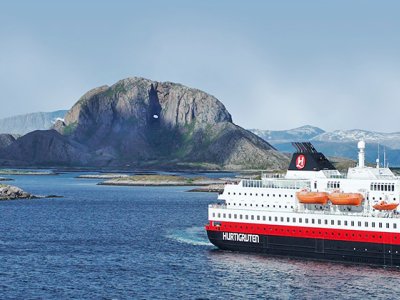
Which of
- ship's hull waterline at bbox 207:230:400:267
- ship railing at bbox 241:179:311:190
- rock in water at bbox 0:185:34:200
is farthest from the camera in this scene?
rock in water at bbox 0:185:34:200

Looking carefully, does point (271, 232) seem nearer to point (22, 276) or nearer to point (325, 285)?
point (325, 285)

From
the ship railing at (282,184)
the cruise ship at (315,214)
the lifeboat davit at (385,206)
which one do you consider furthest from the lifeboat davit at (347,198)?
the ship railing at (282,184)

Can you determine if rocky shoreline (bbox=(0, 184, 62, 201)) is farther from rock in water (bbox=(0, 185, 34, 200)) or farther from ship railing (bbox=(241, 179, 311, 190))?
ship railing (bbox=(241, 179, 311, 190))

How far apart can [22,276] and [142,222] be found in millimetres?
43343

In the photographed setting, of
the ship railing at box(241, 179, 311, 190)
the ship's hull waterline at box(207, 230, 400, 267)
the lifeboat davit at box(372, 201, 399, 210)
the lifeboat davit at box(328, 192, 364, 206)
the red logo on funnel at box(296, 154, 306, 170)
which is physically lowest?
the ship's hull waterline at box(207, 230, 400, 267)

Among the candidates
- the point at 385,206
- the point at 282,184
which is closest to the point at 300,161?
the point at 282,184

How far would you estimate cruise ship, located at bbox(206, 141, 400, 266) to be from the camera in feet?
207

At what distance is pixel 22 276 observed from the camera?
62.7 metres

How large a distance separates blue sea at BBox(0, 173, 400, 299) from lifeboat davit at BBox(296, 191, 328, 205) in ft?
17.4

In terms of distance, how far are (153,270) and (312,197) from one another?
1505 cm

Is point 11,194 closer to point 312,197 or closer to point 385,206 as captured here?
point 312,197

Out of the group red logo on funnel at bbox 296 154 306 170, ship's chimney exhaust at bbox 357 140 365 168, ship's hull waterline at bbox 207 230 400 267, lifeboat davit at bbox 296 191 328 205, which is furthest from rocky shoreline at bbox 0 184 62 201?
Answer: ship's chimney exhaust at bbox 357 140 365 168

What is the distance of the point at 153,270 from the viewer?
215 ft

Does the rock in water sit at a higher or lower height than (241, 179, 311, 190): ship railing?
lower
